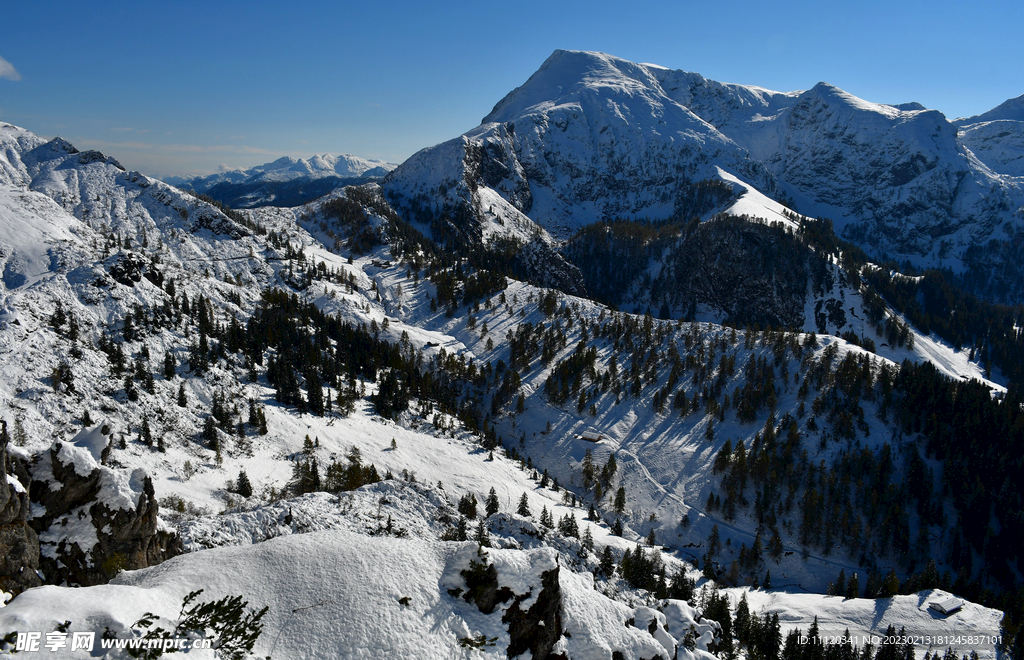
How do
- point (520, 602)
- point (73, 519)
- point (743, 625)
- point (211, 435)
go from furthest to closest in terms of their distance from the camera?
point (743, 625) → point (211, 435) → point (520, 602) → point (73, 519)

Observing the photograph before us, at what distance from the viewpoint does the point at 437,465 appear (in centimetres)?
8819

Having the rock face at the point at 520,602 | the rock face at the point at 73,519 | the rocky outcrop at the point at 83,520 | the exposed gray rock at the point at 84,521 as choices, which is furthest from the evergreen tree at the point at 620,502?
the exposed gray rock at the point at 84,521

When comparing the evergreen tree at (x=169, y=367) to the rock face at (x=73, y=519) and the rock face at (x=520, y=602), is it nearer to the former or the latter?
the rock face at (x=73, y=519)

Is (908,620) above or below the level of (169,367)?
below

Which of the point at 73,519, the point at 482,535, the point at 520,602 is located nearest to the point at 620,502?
the point at 482,535

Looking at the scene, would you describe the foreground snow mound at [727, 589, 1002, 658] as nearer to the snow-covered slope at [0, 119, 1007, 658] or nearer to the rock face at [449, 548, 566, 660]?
the snow-covered slope at [0, 119, 1007, 658]

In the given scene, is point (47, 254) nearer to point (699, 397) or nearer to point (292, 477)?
point (292, 477)

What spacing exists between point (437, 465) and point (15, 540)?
64.6 metres

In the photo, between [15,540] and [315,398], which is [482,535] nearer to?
[15,540]

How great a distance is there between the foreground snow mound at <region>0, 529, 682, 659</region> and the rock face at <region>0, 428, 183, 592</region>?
2.73m

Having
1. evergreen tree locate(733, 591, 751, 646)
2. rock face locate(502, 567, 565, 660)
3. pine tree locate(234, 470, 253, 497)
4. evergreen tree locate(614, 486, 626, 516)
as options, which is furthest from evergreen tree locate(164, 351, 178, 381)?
evergreen tree locate(733, 591, 751, 646)

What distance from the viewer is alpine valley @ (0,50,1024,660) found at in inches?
1202

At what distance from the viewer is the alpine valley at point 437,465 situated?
30531mm

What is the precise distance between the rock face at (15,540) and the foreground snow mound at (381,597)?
4.62 meters
